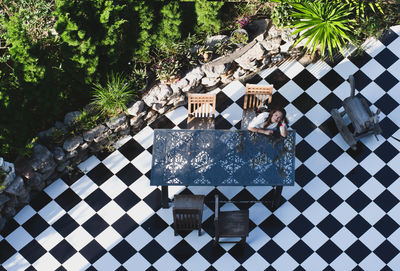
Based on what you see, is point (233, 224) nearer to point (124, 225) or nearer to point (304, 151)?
point (124, 225)

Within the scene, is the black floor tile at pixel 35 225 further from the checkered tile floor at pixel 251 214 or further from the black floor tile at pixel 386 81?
the black floor tile at pixel 386 81

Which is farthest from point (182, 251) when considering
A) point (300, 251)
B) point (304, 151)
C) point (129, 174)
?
point (304, 151)

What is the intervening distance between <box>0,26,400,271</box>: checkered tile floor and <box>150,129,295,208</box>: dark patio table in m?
0.86

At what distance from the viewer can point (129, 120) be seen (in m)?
7.42

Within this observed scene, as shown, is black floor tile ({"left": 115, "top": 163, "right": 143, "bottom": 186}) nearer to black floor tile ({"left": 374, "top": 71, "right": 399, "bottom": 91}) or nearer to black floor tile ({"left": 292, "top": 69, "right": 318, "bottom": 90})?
black floor tile ({"left": 292, "top": 69, "right": 318, "bottom": 90})

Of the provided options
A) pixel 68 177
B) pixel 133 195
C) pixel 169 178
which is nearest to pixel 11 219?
pixel 68 177

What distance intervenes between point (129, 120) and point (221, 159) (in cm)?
154

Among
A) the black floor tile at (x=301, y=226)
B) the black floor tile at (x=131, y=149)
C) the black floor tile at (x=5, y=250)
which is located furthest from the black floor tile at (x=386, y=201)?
the black floor tile at (x=5, y=250)

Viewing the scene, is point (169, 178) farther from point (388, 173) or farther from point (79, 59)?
point (388, 173)

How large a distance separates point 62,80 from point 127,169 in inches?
58.4

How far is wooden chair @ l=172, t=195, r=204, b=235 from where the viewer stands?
6415 mm

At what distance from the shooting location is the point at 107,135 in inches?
290

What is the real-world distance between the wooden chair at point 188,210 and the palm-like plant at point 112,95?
1422mm

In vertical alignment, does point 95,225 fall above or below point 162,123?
below
